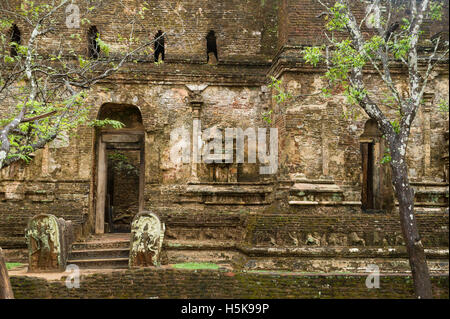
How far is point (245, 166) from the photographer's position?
12.0m

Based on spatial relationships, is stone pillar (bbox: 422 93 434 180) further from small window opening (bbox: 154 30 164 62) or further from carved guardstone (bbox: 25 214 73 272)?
carved guardstone (bbox: 25 214 73 272)

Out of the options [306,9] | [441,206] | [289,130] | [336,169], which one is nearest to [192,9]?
[306,9]

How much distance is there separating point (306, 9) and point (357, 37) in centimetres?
388

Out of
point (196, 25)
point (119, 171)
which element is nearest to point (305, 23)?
point (196, 25)

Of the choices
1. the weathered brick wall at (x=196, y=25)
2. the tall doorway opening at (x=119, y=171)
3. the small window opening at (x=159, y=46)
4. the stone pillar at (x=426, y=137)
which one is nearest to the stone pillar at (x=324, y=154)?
the stone pillar at (x=426, y=137)

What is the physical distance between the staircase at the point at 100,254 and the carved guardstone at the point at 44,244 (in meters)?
0.63

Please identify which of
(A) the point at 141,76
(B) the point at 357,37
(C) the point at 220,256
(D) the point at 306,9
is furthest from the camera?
(A) the point at 141,76

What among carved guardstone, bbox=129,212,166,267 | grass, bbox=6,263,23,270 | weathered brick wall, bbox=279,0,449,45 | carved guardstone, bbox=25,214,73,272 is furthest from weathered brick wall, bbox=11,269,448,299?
weathered brick wall, bbox=279,0,449,45

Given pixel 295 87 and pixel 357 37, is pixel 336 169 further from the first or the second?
pixel 357 37

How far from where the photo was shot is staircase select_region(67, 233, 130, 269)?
908cm

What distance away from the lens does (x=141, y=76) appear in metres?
11.9

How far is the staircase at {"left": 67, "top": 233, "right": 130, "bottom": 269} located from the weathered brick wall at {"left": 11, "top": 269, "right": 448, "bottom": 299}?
1.63 m

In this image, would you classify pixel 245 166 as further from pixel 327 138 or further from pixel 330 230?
pixel 330 230

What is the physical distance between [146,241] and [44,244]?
1908mm
